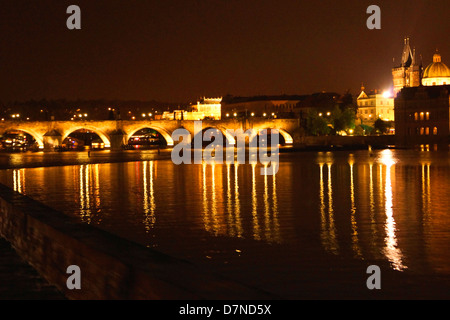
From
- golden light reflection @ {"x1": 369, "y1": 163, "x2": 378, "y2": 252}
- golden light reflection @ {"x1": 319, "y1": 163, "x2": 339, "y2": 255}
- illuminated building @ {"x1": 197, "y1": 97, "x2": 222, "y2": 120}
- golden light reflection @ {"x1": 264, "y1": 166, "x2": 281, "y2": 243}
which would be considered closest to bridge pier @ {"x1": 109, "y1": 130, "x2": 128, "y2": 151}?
golden light reflection @ {"x1": 369, "y1": 163, "x2": 378, "y2": 252}

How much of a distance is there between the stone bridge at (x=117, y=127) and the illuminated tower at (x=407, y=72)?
120 feet

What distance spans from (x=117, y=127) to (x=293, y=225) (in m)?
75.9

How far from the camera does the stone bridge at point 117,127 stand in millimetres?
83125

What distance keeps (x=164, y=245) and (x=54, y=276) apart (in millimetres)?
3621

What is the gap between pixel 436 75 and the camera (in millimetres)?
106062

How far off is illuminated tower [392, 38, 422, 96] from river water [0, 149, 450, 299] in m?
98.6

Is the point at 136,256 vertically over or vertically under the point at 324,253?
over

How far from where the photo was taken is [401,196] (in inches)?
774

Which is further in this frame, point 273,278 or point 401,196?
point 401,196

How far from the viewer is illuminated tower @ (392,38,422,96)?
12162cm

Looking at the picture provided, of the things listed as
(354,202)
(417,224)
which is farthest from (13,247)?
(354,202)

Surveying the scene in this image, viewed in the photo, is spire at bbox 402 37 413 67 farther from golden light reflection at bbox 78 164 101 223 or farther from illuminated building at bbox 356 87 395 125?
golden light reflection at bbox 78 164 101 223

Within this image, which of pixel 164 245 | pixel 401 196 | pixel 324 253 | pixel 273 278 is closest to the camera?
pixel 273 278
